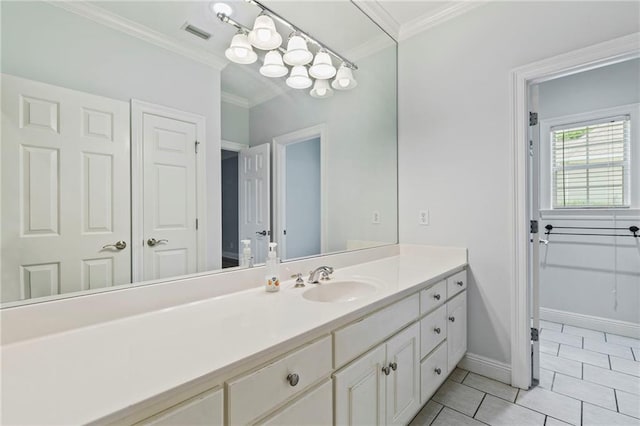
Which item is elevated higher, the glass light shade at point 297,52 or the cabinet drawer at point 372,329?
the glass light shade at point 297,52

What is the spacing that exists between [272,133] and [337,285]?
0.90 meters

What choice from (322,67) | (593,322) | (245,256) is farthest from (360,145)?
(593,322)

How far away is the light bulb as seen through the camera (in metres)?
1.46

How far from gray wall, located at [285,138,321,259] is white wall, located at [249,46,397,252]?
0.11m

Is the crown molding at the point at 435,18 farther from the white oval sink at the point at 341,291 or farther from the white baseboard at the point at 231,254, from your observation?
the white baseboard at the point at 231,254

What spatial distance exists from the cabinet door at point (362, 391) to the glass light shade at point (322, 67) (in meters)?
1.58

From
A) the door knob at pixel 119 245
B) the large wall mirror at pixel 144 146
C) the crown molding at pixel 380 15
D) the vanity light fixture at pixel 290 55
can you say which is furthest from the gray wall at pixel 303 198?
the crown molding at pixel 380 15

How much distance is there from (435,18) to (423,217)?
4.87 feet

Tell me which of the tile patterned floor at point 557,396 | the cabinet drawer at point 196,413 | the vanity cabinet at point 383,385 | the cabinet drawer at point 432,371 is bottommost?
the tile patterned floor at point 557,396

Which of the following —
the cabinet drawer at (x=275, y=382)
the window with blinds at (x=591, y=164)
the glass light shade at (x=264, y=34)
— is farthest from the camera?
the window with blinds at (x=591, y=164)

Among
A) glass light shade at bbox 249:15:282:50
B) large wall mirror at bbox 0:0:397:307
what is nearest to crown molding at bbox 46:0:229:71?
large wall mirror at bbox 0:0:397:307

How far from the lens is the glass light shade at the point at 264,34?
4.75 feet

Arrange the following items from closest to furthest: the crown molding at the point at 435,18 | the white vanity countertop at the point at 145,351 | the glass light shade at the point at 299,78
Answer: the white vanity countertop at the point at 145,351, the glass light shade at the point at 299,78, the crown molding at the point at 435,18

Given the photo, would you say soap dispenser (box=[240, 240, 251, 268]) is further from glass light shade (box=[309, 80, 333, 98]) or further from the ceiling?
glass light shade (box=[309, 80, 333, 98])
